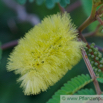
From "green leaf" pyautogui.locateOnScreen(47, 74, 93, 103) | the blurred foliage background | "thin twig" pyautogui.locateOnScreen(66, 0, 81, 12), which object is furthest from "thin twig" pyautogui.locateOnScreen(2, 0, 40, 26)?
"green leaf" pyautogui.locateOnScreen(47, 74, 93, 103)

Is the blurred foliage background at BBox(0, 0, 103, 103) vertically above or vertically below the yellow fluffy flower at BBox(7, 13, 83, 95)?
above

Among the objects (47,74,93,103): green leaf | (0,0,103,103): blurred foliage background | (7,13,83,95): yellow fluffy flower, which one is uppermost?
(0,0,103,103): blurred foliage background

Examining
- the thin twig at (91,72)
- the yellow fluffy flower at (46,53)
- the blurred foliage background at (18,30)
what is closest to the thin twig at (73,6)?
the blurred foliage background at (18,30)

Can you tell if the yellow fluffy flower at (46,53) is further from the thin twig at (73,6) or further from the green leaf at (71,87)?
the thin twig at (73,6)

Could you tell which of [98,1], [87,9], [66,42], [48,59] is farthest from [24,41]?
[87,9]

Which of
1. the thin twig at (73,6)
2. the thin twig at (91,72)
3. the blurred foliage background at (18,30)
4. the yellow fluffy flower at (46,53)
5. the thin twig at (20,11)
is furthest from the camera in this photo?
the thin twig at (73,6)

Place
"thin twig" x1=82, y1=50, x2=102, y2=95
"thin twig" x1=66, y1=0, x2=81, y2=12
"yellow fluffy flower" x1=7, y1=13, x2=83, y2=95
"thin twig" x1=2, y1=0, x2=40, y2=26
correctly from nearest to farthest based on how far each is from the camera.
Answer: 1. "thin twig" x1=82, y1=50, x2=102, y2=95
2. "yellow fluffy flower" x1=7, y1=13, x2=83, y2=95
3. "thin twig" x1=2, y1=0, x2=40, y2=26
4. "thin twig" x1=66, y1=0, x2=81, y2=12

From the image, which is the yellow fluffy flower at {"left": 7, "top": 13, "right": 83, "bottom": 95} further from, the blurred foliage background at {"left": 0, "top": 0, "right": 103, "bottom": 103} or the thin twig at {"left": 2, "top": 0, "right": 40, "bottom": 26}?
the thin twig at {"left": 2, "top": 0, "right": 40, "bottom": 26}

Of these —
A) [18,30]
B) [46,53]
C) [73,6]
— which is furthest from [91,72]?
[18,30]

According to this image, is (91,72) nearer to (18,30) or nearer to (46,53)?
(46,53)
